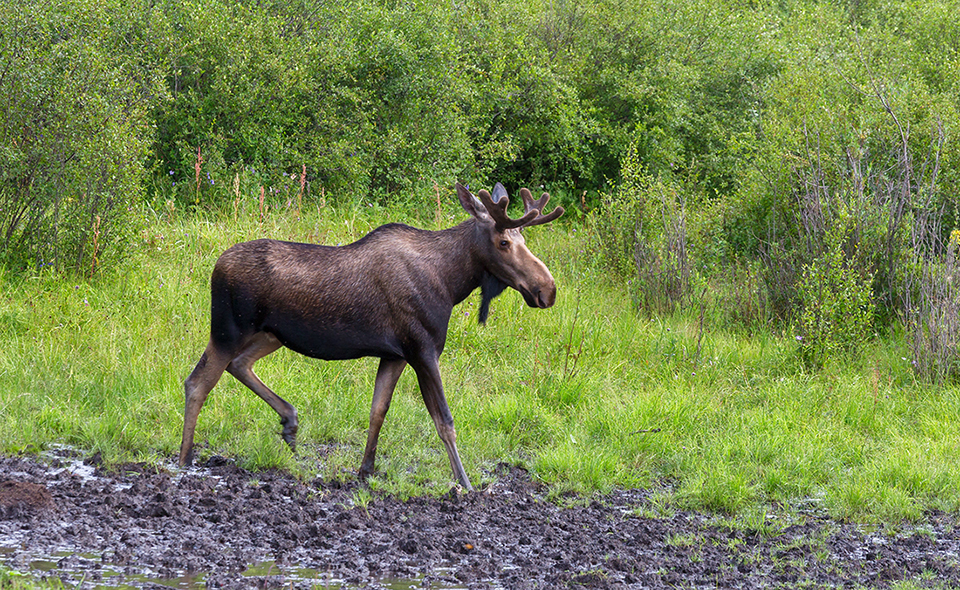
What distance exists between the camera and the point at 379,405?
6.92 m

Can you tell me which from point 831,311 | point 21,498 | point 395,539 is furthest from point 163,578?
point 831,311

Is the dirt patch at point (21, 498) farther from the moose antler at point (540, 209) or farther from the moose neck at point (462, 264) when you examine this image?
the moose antler at point (540, 209)

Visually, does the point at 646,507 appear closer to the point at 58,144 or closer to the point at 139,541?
the point at 139,541

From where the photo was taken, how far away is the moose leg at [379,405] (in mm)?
6930

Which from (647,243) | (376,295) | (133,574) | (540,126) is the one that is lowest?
(133,574)

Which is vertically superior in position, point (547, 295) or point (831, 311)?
point (547, 295)

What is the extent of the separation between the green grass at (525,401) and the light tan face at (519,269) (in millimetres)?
1289

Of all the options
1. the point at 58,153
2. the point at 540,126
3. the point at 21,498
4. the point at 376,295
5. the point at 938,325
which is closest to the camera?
the point at 21,498

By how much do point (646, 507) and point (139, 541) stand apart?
3.13 m

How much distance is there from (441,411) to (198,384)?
5.31 feet

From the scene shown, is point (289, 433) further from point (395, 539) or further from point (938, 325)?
point (938, 325)

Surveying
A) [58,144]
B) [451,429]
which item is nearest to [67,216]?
[58,144]

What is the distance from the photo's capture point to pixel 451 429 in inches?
266

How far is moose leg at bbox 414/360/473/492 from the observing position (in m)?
6.70
